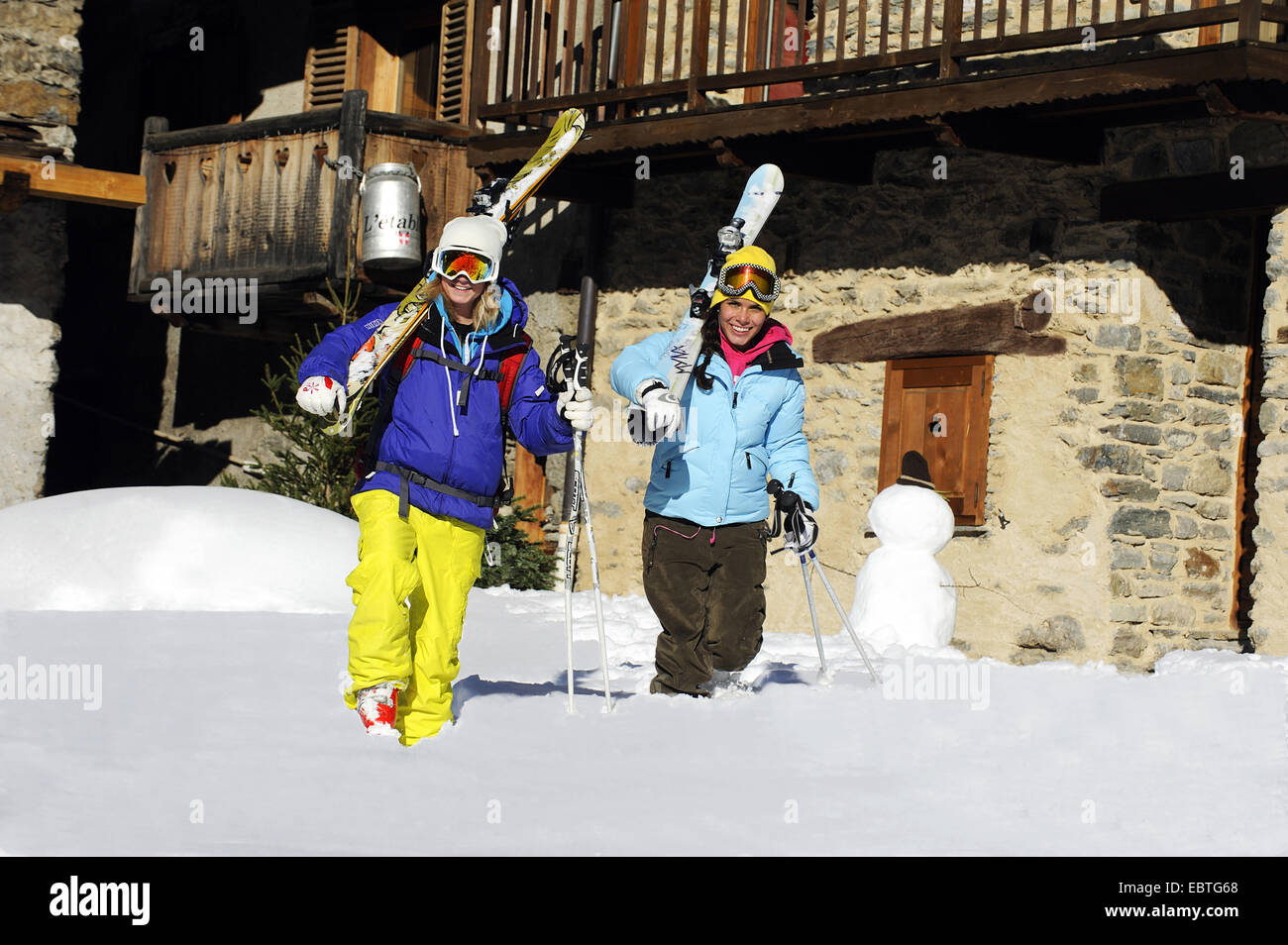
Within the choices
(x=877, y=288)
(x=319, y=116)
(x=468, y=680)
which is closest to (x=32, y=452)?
(x=319, y=116)

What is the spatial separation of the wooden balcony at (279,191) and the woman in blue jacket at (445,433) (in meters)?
7.07

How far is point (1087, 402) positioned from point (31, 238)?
8.02 metres

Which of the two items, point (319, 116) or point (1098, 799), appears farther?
point (319, 116)

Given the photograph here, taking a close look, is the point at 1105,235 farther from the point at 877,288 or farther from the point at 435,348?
the point at 435,348

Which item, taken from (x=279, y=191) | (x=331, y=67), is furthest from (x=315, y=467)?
(x=331, y=67)

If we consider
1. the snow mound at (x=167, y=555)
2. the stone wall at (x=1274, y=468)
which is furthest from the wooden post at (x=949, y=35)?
the snow mound at (x=167, y=555)

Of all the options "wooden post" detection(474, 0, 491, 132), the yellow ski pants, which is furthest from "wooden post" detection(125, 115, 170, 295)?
the yellow ski pants

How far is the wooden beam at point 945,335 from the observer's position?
9500 millimetres

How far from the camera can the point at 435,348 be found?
5.30m

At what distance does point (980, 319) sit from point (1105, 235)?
0.85m

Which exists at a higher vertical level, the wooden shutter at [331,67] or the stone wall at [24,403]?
the wooden shutter at [331,67]

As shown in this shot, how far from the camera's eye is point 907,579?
27.3 feet

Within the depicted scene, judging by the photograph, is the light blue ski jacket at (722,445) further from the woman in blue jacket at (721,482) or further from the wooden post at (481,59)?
the wooden post at (481,59)

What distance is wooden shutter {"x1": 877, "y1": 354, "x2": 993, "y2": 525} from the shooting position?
966 cm
